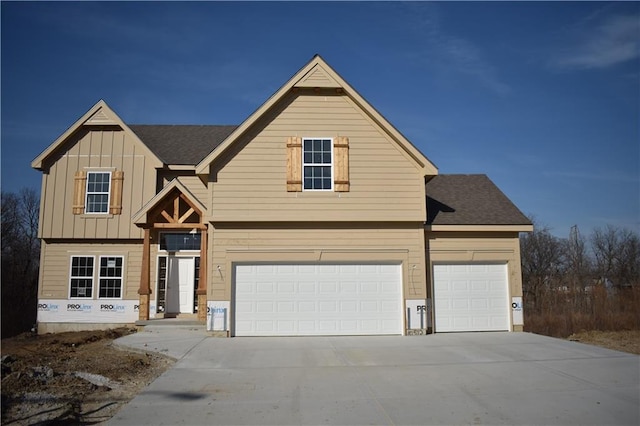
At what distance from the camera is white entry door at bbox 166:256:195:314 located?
17406 mm

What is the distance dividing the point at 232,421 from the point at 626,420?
17.3 ft

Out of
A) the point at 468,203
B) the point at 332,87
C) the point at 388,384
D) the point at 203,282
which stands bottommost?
the point at 388,384

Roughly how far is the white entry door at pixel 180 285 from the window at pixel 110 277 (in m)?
1.85

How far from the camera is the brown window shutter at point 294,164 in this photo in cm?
1418

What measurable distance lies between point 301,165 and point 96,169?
865cm

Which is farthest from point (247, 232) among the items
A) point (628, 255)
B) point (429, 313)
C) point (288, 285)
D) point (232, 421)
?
point (628, 255)

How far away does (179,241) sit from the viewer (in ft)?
58.3

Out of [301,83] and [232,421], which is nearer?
[232,421]

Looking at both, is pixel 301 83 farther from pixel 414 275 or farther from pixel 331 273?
pixel 414 275

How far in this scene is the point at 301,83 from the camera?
1449cm

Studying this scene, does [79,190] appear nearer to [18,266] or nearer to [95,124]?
[95,124]

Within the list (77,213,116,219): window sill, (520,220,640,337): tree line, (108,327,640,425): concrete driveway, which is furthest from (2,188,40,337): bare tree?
(520,220,640,337): tree line

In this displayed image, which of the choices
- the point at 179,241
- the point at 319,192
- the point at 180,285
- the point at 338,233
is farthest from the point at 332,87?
the point at 180,285

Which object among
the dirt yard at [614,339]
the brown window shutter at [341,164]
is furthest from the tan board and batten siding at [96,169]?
the dirt yard at [614,339]
